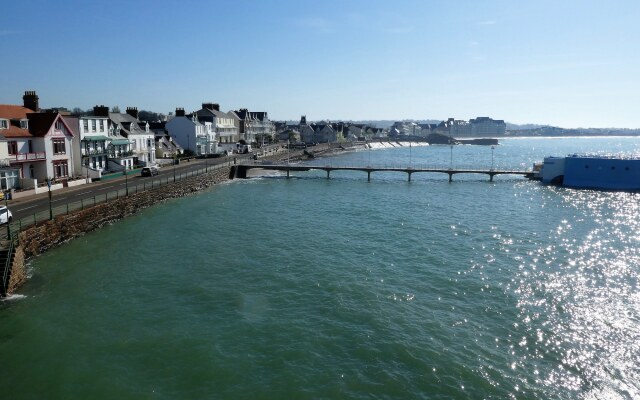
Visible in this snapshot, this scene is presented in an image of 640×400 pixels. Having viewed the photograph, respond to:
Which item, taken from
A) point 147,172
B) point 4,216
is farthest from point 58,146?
point 4,216

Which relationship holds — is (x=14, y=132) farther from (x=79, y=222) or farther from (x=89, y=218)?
(x=79, y=222)

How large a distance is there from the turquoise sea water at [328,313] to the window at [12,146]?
12343 millimetres

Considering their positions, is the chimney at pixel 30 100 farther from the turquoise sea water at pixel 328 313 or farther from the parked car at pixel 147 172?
the turquoise sea water at pixel 328 313

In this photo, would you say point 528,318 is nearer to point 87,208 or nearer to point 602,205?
point 87,208

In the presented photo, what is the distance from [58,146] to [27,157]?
15.3 feet

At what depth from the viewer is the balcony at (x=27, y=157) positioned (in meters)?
39.0

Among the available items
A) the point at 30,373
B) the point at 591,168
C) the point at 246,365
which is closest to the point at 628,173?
the point at 591,168

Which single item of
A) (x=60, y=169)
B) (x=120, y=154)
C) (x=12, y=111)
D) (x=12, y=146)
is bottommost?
(x=60, y=169)

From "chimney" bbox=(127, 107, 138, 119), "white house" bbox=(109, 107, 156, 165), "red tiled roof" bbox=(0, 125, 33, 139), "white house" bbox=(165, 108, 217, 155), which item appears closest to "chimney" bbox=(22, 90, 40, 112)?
"red tiled roof" bbox=(0, 125, 33, 139)

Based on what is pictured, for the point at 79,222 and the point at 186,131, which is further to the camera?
the point at 186,131

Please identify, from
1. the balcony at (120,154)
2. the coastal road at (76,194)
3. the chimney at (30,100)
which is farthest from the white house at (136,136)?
the chimney at (30,100)

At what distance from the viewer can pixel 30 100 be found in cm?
4581

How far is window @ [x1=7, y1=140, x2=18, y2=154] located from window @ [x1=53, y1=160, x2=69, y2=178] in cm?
416

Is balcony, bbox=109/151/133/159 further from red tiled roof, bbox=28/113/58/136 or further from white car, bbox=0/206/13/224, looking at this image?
white car, bbox=0/206/13/224
